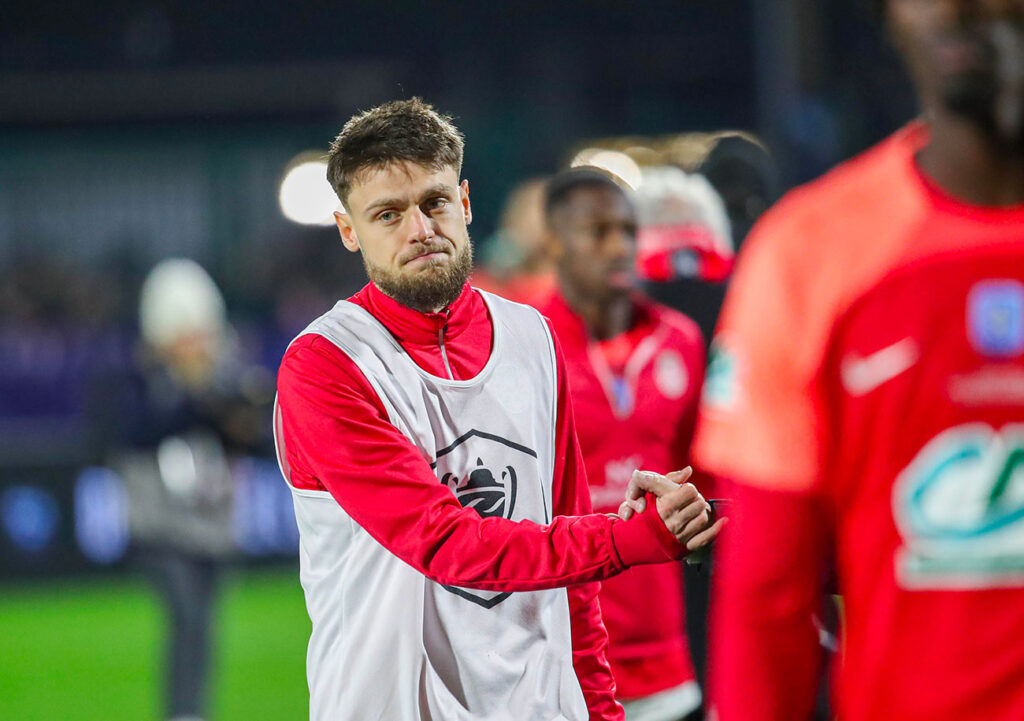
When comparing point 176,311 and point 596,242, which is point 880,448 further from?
point 176,311

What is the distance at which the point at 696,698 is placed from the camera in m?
4.53

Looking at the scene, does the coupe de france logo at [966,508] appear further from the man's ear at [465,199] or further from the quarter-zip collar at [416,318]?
the man's ear at [465,199]

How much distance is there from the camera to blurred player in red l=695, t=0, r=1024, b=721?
5.56ft

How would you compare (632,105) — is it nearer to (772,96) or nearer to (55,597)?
(772,96)

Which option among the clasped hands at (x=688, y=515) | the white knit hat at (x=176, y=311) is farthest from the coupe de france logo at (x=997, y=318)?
the white knit hat at (x=176, y=311)

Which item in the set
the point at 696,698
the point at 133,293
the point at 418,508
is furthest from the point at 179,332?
the point at 133,293

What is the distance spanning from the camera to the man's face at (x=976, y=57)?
5.47 feet

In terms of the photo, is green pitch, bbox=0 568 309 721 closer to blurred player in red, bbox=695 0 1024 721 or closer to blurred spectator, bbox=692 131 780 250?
blurred spectator, bbox=692 131 780 250

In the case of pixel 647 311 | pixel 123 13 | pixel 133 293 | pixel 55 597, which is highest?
pixel 123 13

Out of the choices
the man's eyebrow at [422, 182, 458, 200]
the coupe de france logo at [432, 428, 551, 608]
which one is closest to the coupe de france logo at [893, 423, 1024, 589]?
the coupe de france logo at [432, 428, 551, 608]

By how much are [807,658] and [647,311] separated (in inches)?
124

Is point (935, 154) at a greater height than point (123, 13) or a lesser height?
lesser

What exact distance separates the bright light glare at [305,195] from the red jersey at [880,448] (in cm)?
1911

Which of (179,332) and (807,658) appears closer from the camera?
(807,658)
